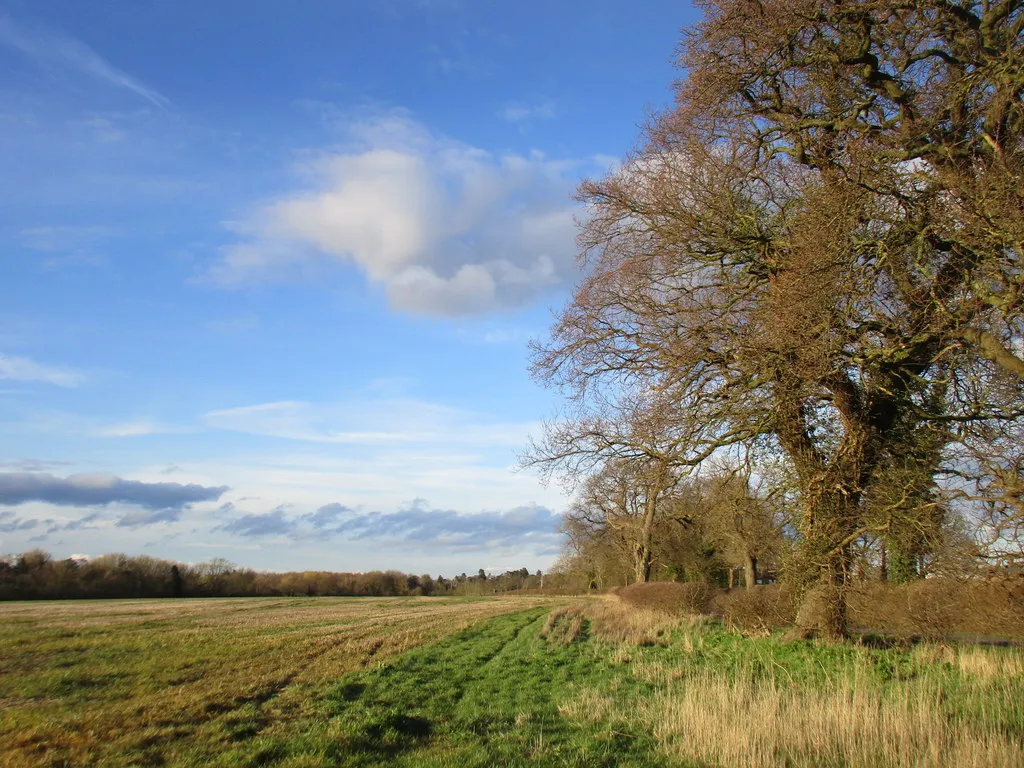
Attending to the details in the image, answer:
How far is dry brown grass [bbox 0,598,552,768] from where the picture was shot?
800cm

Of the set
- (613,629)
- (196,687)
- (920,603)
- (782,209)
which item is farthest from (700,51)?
(613,629)

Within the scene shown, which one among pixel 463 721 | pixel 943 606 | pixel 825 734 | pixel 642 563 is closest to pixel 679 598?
pixel 943 606

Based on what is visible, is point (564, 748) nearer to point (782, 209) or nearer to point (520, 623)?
point (782, 209)

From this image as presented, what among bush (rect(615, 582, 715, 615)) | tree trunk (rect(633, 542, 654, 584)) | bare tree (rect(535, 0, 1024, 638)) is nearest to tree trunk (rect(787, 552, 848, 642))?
bare tree (rect(535, 0, 1024, 638))

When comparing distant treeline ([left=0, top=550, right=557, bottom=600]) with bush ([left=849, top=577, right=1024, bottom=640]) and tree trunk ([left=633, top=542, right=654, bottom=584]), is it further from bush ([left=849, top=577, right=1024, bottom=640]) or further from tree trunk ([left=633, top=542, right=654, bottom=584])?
bush ([left=849, top=577, right=1024, bottom=640])

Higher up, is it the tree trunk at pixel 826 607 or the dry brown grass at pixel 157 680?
the tree trunk at pixel 826 607

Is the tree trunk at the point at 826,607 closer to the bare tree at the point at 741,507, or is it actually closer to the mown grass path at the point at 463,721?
the bare tree at the point at 741,507

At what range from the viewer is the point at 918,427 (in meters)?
11.7

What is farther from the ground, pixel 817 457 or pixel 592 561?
pixel 817 457

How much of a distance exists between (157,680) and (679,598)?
1808 centimetres

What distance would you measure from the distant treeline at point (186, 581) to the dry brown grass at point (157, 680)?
4149 centimetres

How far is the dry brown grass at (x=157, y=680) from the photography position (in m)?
8.00

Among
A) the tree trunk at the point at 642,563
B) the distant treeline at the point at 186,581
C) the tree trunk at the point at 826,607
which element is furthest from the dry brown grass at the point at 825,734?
the distant treeline at the point at 186,581

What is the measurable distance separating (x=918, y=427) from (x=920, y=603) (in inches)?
114
